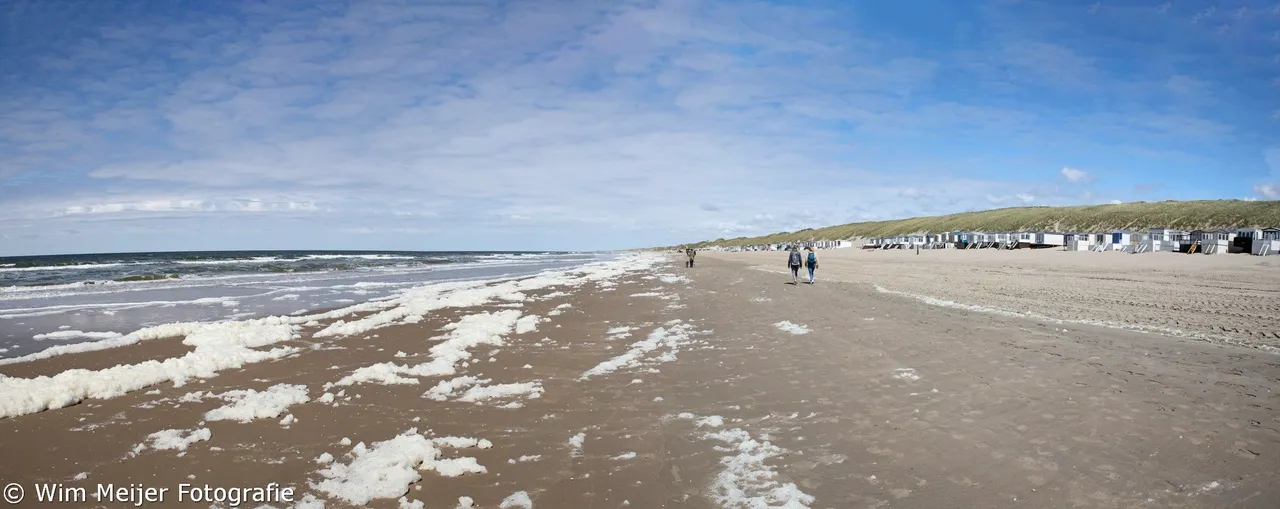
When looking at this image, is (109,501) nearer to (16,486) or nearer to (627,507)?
(16,486)

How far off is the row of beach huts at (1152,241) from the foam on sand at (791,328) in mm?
42409

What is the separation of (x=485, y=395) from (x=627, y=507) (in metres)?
3.52

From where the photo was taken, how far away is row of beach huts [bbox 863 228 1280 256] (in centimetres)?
3812

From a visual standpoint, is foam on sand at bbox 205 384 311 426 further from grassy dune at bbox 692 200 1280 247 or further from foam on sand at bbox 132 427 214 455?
grassy dune at bbox 692 200 1280 247

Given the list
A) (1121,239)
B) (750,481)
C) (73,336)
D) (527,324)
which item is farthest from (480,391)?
(1121,239)

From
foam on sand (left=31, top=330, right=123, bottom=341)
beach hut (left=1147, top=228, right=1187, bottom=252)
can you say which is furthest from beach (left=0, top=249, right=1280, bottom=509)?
beach hut (left=1147, top=228, right=1187, bottom=252)

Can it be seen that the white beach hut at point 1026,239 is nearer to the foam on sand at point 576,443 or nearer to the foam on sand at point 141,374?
the foam on sand at point 576,443

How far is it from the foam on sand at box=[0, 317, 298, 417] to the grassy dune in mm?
97127

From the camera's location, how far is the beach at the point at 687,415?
4402 mm

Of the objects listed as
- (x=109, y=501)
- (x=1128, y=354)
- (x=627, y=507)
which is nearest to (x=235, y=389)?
(x=109, y=501)

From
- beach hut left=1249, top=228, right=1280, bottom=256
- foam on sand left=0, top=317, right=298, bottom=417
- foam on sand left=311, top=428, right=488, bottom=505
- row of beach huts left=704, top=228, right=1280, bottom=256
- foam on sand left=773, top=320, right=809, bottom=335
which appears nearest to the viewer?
foam on sand left=311, top=428, right=488, bottom=505

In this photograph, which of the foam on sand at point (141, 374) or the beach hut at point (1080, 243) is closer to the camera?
the foam on sand at point (141, 374)

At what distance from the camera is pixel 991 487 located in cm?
429

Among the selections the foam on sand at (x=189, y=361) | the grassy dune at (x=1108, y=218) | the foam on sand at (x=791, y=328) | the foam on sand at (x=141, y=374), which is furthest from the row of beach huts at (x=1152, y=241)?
the foam on sand at (x=141, y=374)
